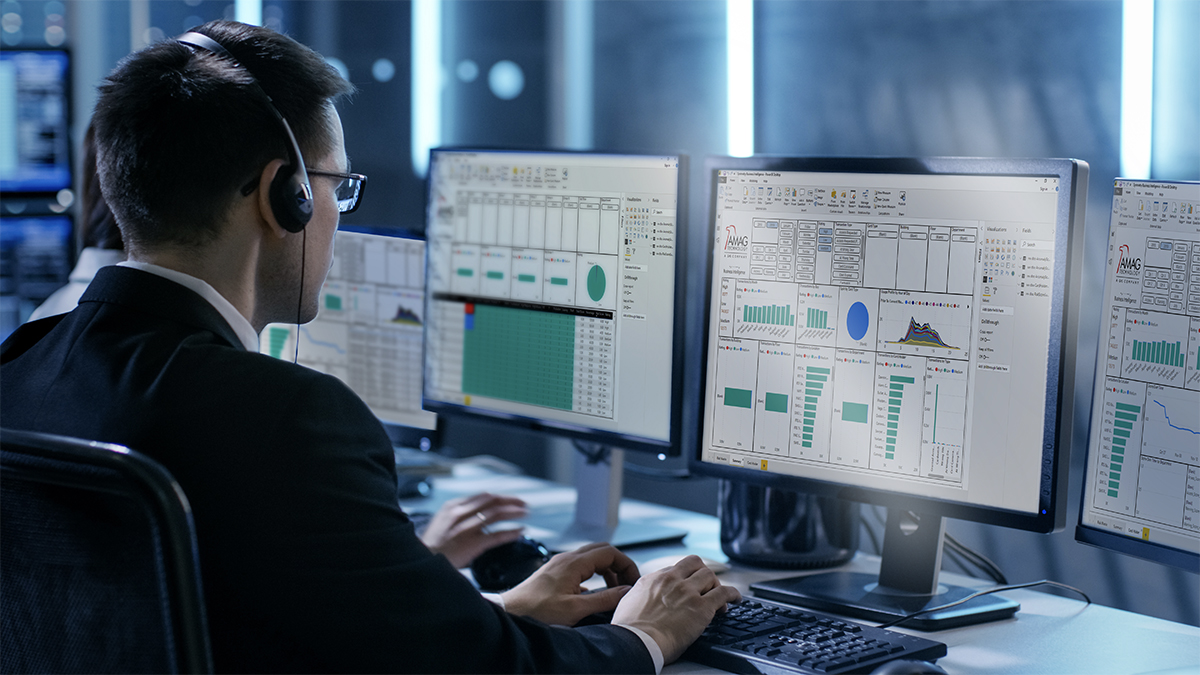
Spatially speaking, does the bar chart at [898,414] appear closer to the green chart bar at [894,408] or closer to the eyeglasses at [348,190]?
the green chart bar at [894,408]

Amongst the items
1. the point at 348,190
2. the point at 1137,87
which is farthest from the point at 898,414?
the point at 1137,87

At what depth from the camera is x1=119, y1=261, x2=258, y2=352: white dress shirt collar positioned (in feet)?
3.27

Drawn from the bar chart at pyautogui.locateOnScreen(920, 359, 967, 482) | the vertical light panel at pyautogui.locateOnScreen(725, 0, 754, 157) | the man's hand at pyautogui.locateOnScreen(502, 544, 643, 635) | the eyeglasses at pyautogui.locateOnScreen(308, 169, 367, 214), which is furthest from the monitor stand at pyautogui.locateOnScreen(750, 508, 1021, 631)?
the vertical light panel at pyautogui.locateOnScreen(725, 0, 754, 157)

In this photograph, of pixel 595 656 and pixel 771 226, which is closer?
pixel 595 656

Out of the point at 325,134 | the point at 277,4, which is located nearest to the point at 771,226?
the point at 325,134

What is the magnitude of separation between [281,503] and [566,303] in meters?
0.80

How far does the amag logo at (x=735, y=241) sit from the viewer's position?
4.61ft

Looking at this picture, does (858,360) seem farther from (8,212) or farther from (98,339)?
(8,212)

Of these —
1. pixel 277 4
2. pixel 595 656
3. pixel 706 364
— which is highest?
pixel 277 4

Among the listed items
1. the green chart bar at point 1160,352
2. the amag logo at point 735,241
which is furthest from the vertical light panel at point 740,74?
the green chart bar at point 1160,352

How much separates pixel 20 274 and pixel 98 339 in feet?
7.65

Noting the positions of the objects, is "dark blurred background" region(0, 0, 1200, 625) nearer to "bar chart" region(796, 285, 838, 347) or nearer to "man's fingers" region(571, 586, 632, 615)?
"bar chart" region(796, 285, 838, 347)

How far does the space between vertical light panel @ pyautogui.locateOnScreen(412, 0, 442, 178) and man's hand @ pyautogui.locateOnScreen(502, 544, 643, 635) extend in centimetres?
189

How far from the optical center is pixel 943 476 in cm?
127
